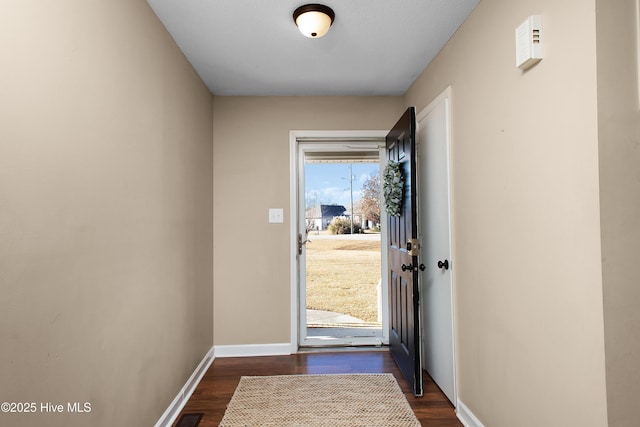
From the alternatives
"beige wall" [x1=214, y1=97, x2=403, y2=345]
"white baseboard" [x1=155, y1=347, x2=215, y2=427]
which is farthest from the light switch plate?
"white baseboard" [x1=155, y1=347, x2=215, y2=427]

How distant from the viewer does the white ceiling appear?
189cm

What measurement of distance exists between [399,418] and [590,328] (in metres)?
1.38

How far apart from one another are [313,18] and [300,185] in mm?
1742

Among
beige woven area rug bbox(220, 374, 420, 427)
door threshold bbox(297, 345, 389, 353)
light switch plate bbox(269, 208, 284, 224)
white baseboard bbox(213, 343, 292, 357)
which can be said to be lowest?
beige woven area rug bbox(220, 374, 420, 427)

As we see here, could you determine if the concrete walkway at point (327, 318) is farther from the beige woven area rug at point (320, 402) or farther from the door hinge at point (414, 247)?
the door hinge at point (414, 247)

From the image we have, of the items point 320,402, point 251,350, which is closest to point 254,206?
point 251,350

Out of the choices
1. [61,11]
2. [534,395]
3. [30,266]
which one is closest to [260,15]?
[61,11]

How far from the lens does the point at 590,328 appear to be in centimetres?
115

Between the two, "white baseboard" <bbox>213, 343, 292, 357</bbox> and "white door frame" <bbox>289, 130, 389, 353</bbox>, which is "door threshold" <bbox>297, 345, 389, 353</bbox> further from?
"white baseboard" <bbox>213, 343, 292, 357</bbox>

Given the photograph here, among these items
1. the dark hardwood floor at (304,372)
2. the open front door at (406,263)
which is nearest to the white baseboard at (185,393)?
the dark hardwood floor at (304,372)

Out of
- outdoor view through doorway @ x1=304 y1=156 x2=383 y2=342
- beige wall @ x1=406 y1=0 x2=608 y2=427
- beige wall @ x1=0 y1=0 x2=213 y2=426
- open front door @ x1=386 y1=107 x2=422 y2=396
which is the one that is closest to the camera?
beige wall @ x1=0 y1=0 x2=213 y2=426

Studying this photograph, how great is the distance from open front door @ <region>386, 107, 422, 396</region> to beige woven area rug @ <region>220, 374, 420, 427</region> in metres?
0.23

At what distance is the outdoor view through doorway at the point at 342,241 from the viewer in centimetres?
351

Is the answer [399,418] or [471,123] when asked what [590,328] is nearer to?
[471,123]
